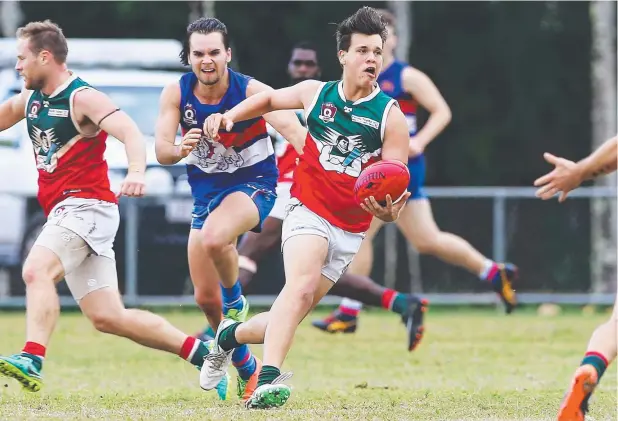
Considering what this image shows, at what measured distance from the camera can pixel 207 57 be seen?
324 inches

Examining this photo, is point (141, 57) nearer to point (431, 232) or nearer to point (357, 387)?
point (431, 232)

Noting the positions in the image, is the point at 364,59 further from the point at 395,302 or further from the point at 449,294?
the point at 449,294

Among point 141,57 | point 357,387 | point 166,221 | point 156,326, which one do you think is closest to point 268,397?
point 156,326

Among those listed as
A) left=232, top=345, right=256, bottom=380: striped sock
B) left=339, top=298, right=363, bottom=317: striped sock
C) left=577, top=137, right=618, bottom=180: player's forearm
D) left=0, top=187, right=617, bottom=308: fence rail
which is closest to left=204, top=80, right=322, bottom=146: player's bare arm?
left=232, top=345, right=256, bottom=380: striped sock

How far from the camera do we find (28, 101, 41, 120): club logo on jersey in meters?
8.00

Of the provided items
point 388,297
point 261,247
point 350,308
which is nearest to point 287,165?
point 261,247

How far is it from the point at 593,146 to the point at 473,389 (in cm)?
1156

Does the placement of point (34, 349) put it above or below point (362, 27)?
below

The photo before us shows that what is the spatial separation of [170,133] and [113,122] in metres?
0.42

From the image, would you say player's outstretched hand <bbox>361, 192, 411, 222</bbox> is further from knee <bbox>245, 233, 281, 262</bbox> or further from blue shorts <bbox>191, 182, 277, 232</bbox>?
knee <bbox>245, 233, 281, 262</bbox>

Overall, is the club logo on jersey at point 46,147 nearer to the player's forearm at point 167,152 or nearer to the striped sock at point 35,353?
the player's forearm at point 167,152

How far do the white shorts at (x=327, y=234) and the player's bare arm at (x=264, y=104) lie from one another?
490 mm

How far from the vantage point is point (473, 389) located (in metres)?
8.71

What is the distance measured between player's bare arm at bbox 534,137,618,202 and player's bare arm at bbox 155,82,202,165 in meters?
1.94
